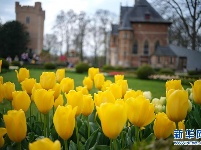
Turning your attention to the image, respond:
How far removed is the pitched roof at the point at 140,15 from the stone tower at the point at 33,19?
26.4 metres

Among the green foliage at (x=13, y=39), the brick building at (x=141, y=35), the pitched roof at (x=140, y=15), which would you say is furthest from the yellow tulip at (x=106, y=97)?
the pitched roof at (x=140, y=15)

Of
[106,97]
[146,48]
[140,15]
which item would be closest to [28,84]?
[106,97]

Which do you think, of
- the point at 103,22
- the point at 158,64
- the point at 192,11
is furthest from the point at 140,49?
the point at 192,11

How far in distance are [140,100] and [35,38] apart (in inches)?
106

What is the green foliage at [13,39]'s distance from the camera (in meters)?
2.95

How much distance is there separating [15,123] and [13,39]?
229 cm

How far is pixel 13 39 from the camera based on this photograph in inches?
121

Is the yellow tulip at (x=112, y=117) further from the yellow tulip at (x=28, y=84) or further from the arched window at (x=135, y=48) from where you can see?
the arched window at (x=135, y=48)

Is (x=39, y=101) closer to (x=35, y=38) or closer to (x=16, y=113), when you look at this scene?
(x=16, y=113)

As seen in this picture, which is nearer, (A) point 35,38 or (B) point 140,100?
(B) point 140,100

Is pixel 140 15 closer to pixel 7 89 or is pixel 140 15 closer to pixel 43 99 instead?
pixel 7 89

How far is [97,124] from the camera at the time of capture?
1689mm

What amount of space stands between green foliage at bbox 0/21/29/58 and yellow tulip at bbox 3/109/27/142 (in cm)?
206

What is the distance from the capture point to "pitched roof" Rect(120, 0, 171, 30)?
28656 millimetres
